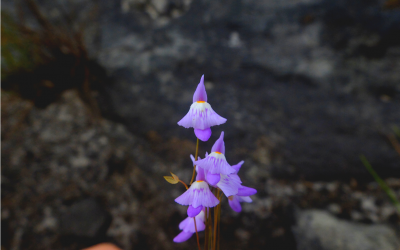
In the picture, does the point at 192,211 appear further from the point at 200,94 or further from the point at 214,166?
the point at 200,94

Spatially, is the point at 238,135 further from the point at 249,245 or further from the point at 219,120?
the point at 219,120

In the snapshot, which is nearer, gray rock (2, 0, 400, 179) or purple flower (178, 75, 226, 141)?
purple flower (178, 75, 226, 141)

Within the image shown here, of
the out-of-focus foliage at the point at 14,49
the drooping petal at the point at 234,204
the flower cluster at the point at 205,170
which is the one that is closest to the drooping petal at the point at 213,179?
the flower cluster at the point at 205,170

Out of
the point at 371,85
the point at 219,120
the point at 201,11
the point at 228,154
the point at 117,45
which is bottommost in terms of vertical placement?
the point at 219,120

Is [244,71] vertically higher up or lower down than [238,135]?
higher up

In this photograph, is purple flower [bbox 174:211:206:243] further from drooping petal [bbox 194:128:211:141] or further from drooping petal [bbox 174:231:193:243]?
drooping petal [bbox 194:128:211:141]

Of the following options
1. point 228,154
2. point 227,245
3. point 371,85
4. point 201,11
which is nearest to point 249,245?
point 227,245

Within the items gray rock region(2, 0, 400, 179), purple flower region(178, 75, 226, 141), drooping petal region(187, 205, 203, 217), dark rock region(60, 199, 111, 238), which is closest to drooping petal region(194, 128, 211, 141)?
purple flower region(178, 75, 226, 141)

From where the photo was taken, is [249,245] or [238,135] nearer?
[249,245]
